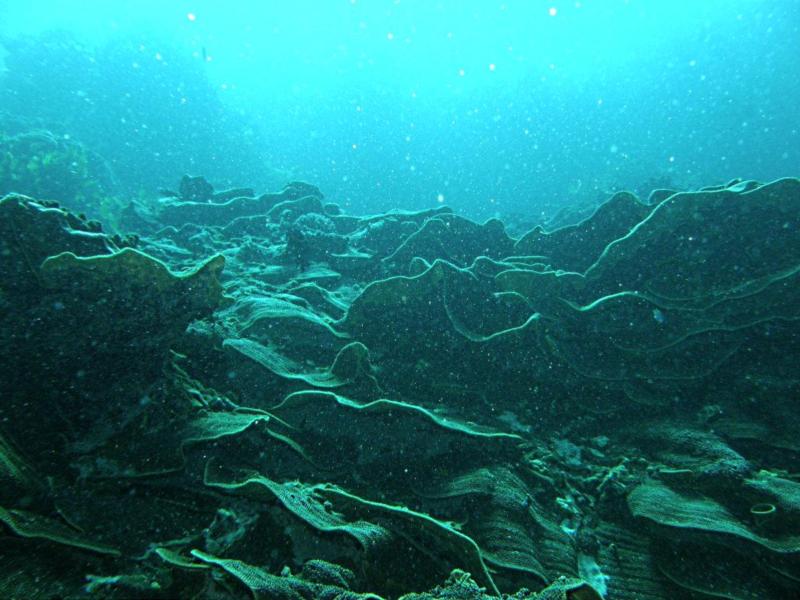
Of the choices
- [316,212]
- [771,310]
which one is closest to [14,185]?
[316,212]

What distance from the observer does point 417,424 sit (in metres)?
2.59

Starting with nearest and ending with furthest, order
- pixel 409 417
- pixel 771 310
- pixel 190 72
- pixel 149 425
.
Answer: pixel 149 425 → pixel 409 417 → pixel 771 310 → pixel 190 72

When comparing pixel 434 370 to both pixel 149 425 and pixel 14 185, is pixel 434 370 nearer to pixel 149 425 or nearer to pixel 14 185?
pixel 149 425

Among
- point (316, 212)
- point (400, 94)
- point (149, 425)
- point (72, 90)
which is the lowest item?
point (149, 425)

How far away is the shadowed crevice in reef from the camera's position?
1.73 metres

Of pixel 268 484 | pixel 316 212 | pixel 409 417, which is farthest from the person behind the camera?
pixel 316 212

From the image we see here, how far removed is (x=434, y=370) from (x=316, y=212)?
548 cm

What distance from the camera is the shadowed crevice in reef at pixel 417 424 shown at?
1.73 meters

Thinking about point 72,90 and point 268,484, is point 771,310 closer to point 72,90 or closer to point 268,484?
point 268,484

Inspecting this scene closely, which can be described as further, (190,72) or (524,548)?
(190,72)

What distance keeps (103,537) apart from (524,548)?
2173 millimetres

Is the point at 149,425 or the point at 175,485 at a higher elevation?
the point at 149,425

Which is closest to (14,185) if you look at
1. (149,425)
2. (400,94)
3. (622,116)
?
(149,425)

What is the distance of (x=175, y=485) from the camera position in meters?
2.09
